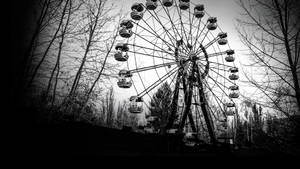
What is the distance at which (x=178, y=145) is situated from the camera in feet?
18.3

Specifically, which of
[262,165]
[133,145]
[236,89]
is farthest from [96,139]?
[236,89]

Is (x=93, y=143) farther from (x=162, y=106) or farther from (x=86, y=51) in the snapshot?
(x=162, y=106)

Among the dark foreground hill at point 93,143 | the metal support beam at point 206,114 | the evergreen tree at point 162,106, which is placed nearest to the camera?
the dark foreground hill at point 93,143

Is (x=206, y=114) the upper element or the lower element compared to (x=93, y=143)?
upper

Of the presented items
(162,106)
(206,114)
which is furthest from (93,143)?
(162,106)

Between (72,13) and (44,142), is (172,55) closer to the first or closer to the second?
(72,13)

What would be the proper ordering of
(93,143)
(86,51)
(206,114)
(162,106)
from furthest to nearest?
(162,106) < (86,51) < (206,114) < (93,143)

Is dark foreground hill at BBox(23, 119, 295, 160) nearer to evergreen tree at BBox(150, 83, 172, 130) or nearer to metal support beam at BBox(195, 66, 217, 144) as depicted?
metal support beam at BBox(195, 66, 217, 144)

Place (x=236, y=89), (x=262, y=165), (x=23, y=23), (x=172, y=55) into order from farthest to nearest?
(x=236, y=89) < (x=172, y=55) < (x=262, y=165) < (x=23, y=23)

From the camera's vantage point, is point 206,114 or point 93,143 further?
point 206,114

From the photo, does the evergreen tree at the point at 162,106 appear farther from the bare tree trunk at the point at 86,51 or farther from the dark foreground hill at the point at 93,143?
the dark foreground hill at the point at 93,143

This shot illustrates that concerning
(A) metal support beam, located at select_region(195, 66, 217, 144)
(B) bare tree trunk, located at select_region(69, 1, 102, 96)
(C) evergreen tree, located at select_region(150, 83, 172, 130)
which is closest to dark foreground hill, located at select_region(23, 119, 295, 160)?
(A) metal support beam, located at select_region(195, 66, 217, 144)

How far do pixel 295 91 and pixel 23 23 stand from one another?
290 inches

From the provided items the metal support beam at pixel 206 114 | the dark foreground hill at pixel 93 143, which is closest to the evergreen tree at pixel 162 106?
the metal support beam at pixel 206 114
